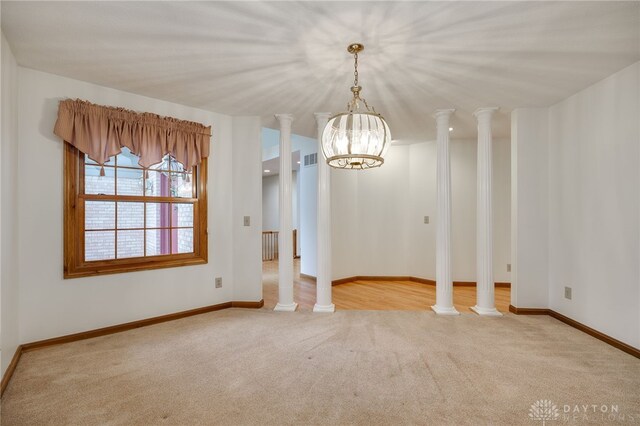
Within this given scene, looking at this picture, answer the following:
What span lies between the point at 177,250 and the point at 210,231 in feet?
1.51

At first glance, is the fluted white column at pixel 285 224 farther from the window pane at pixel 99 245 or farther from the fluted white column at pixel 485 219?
the fluted white column at pixel 485 219

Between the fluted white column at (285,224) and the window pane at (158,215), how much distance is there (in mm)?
1431

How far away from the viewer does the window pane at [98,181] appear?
3146 millimetres

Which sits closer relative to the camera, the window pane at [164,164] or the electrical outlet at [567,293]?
the electrical outlet at [567,293]

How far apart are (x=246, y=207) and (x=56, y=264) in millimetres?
2067

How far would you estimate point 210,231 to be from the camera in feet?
13.1

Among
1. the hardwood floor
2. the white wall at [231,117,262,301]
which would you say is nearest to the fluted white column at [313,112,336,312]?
the hardwood floor

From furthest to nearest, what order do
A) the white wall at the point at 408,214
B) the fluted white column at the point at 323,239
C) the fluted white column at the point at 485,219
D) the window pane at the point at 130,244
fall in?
the white wall at the point at 408,214 → the fluted white column at the point at 323,239 → the fluted white column at the point at 485,219 → the window pane at the point at 130,244

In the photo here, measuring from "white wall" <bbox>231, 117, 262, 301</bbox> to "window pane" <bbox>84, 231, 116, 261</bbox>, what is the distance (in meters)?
1.41

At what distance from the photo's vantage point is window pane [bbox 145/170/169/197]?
356cm

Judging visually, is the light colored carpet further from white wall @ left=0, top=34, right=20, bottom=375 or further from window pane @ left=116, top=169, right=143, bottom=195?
window pane @ left=116, top=169, right=143, bottom=195

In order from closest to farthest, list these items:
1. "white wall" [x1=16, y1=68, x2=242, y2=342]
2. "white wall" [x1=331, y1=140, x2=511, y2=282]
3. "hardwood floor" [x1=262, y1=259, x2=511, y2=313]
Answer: "white wall" [x1=16, y1=68, x2=242, y2=342] → "hardwood floor" [x1=262, y1=259, x2=511, y2=313] → "white wall" [x1=331, y1=140, x2=511, y2=282]

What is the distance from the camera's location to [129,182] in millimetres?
3418

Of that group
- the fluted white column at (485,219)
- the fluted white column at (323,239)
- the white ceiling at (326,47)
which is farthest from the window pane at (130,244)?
the fluted white column at (485,219)
